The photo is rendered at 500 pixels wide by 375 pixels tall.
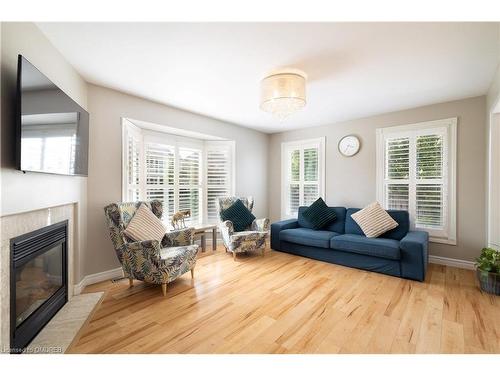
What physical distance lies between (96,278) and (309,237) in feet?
9.88

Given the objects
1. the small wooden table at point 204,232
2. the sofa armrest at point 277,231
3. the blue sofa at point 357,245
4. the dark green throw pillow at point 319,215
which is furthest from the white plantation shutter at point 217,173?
the dark green throw pillow at point 319,215

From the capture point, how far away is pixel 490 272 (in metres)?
2.41

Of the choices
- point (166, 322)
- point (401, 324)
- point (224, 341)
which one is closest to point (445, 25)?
point (401, 324)

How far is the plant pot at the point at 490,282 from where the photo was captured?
2371 mm

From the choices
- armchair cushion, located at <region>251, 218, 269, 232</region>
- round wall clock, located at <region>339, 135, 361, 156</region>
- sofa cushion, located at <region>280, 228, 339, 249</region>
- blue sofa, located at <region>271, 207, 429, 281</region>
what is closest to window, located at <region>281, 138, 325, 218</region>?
round wall clock, located at <region>339, 135, 361, 156</region>

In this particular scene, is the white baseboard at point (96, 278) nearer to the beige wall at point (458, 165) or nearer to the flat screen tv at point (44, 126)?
the flat screen tv at point (44, 126)

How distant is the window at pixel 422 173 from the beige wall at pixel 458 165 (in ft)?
0.31

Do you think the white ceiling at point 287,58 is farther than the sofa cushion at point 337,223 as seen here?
No

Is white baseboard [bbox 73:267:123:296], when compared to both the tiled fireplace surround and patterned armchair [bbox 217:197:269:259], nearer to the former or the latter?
the tiled fireplace surround

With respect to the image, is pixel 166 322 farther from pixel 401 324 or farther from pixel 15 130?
pixel 401 324

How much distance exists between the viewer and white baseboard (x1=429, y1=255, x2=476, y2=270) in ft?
10.2

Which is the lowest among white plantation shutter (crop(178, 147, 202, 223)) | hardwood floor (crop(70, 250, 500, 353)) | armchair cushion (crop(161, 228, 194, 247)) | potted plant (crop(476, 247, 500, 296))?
hardwood floor (crop(70, 250, 500, 353))

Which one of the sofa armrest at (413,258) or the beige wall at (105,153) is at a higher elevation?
the beige wall at (105,153)

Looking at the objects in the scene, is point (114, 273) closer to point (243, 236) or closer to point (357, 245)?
point (243, 236)
